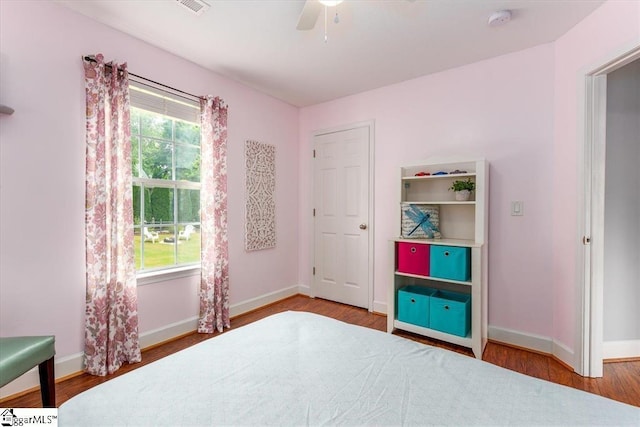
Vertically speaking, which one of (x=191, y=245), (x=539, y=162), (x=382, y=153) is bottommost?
(x=191, y=245)

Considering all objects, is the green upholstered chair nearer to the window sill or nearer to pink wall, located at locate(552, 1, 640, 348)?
the window sill

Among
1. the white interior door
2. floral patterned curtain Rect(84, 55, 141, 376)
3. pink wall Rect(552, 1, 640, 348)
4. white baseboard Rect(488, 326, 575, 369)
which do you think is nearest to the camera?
pink wall Rect(552, 1, 640, 348)

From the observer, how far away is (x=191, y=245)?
2910mm

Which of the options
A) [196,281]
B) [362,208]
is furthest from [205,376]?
[362,208]

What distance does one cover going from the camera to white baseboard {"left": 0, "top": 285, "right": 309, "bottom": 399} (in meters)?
1.85

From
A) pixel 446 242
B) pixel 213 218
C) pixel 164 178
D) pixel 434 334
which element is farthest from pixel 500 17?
pixel 164 178

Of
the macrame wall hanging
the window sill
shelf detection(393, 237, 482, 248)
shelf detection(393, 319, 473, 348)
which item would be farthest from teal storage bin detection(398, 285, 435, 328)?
the window sill

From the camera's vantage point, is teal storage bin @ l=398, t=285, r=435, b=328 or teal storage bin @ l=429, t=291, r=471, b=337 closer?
teal storage bin @ l=429, t=291, r=471, b=337

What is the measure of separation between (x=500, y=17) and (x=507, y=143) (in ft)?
3.35

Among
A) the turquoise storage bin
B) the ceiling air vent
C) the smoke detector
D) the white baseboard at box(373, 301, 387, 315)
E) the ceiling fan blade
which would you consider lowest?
the white baseboard at box(373, 301, 387, 315)

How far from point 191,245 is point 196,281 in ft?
1.17

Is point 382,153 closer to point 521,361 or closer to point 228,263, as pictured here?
point 228,263

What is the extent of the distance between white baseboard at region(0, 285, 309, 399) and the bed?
60.0 inches

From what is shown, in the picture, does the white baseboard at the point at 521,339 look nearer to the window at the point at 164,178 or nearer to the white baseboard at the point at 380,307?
the white baseboard at the point at 380,307
